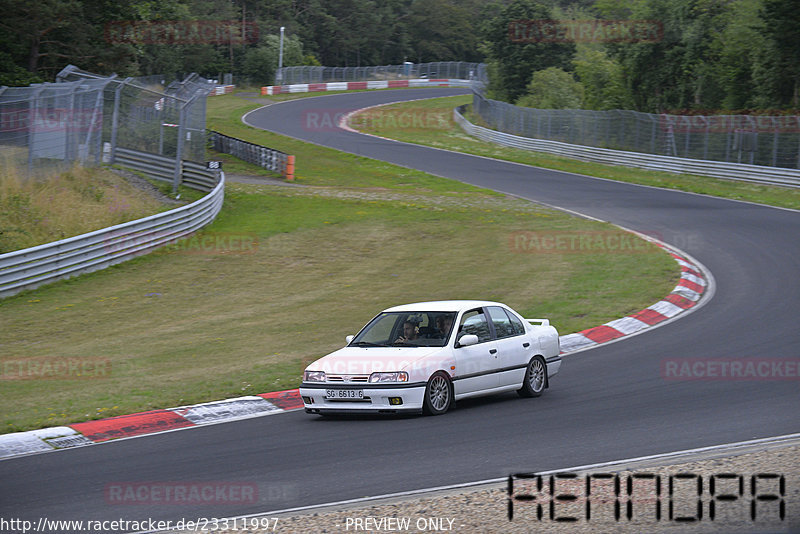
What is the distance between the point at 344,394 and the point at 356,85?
284 ft

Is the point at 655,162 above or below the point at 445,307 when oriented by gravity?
above

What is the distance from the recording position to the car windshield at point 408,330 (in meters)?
10.7

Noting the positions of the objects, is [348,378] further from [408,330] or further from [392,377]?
[408,330]

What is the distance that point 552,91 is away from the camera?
2549 inches

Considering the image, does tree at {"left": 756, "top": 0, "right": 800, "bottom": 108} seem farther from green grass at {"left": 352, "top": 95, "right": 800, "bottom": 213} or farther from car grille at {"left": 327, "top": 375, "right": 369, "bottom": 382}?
car grille at {"left": 327, "top": 375, "right": 369, "bottom": 382}

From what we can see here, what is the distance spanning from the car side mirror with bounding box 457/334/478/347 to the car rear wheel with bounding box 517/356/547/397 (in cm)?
116

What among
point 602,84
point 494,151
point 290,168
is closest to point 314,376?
point 290,168

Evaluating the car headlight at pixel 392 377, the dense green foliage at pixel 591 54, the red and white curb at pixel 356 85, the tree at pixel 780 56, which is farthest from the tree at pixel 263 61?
the car headlight at pixel 392 377

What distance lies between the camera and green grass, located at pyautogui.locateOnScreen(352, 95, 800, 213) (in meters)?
33.9

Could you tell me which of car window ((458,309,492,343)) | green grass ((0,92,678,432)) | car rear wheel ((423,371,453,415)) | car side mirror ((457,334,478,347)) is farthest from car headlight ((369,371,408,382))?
green grass ((0,92,678,432))

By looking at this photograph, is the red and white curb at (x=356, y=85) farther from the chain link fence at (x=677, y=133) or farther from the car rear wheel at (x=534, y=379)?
the car rear wheel at (x=534, y=379)

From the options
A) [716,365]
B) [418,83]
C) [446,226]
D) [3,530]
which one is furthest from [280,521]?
[418,83]

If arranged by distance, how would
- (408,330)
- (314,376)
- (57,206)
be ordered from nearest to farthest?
(314,376) < (408,330) < (57,206)

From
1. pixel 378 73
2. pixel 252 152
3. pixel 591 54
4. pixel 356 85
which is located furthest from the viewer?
pixel 378 73
